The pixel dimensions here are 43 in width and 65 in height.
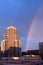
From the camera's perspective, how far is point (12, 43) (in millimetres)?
93750

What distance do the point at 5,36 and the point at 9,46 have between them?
28.4 ft

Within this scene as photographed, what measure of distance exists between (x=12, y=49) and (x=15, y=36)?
6.34 metres

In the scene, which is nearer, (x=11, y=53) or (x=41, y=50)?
(x=41, y=50)

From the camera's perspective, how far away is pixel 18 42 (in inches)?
3821

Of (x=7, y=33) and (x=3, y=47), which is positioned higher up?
(x=7, y=33)

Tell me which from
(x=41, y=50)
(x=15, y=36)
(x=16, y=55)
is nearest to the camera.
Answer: (x=41, y=50)

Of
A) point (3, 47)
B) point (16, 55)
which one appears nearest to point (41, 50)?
point (16, 55)

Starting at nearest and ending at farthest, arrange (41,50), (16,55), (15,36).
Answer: (41,50)
(16,55)
(15,36)

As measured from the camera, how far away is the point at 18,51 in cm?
9275

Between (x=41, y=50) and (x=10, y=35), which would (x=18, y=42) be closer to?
(x=10, y=35)

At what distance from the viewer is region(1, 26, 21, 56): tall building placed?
9079cm

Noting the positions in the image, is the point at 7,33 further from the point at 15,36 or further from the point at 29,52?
the point at 29,52

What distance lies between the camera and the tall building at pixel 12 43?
3574 inches

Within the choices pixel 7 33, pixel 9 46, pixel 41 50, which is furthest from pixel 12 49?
pixel 41 50
